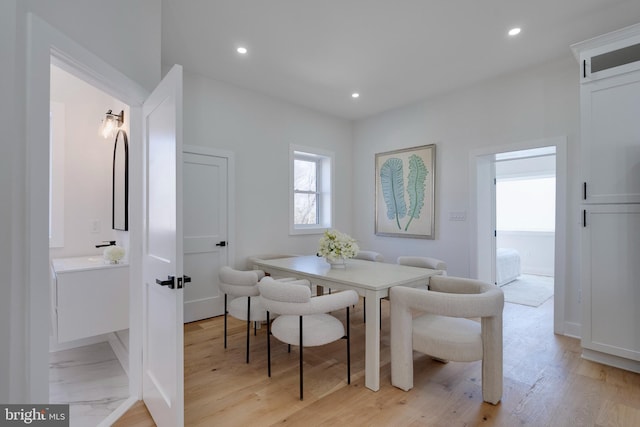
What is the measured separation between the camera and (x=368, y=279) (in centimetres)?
242

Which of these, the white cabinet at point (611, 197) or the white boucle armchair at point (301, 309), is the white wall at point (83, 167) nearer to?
the white boucle armchair at point (301, 309)

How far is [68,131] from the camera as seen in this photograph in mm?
2871

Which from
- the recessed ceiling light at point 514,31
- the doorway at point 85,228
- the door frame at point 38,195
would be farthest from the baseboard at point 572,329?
the door frame at point 38,195

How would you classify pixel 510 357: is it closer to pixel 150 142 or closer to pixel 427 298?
pixel 427 298

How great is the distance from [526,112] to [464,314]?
2780 millimetres

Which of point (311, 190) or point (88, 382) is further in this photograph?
point (311, 190)

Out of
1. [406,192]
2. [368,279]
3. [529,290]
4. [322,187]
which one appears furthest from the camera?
[322,187]

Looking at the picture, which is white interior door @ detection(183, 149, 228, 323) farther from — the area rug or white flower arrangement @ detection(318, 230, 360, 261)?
the area rug

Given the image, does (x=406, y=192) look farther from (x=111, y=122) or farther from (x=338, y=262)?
(x=111, y=122)

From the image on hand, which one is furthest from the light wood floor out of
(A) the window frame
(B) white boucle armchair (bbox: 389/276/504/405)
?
(A) the window frame

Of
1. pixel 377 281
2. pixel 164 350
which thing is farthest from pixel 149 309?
pixel 377 281

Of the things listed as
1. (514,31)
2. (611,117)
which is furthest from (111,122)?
(611,117)

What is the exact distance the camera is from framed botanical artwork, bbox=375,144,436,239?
14.3ft

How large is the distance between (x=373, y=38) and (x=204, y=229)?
275 cm
